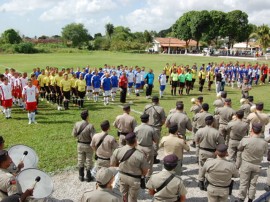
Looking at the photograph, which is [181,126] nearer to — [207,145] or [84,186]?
[207,145]

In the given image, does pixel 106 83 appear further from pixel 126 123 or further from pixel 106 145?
pixel 106 145

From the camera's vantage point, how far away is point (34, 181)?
19.8 feet

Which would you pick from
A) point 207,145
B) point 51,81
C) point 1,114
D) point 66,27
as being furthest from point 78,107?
point 66,27

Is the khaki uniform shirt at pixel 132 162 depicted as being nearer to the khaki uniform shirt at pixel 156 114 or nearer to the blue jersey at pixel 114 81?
the khaki uniform shirt at pixel 156 114

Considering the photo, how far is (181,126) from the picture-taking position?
32.9ft

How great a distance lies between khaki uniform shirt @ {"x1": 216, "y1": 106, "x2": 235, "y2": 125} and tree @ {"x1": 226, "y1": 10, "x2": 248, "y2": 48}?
3207 inches

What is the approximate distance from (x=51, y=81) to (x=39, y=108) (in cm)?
177

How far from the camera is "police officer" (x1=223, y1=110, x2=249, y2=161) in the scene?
375 inches

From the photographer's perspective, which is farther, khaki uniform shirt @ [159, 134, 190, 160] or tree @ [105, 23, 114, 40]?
tree @ [105, 23, 114, 40]

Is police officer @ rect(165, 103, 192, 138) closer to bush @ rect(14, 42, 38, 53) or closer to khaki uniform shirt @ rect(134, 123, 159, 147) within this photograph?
khaki uniform shirt @ rect(134, 123, 159, 147)

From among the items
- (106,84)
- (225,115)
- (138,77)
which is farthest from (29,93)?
(138,77)

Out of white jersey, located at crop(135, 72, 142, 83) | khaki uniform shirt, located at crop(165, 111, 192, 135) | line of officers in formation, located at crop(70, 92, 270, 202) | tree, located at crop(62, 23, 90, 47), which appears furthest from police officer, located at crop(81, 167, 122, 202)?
tree, located at crop(62, 23, 90, 47)

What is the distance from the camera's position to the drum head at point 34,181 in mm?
5973

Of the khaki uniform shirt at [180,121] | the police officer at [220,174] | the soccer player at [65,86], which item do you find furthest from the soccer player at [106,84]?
the police officer at [220,174]
